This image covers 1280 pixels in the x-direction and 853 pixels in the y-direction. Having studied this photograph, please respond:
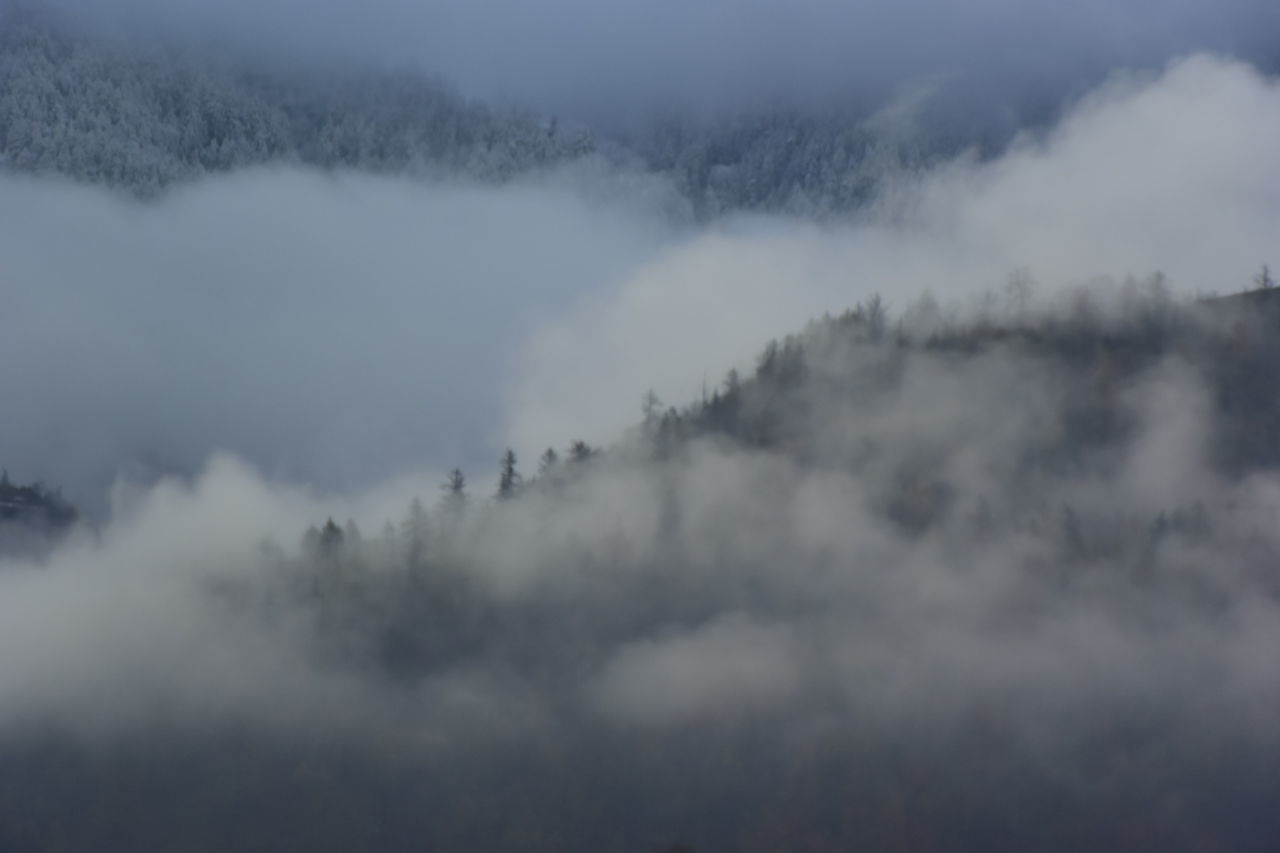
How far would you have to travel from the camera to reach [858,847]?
16338cm

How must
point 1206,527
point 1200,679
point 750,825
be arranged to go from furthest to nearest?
1. point 1206,527
2. point 1200,679
3. point 750,825

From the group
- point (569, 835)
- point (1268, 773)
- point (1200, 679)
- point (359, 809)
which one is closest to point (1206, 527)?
point (1200, 679)

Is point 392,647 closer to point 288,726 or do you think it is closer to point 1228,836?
point 288,726

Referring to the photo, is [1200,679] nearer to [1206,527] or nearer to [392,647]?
[1206,527]

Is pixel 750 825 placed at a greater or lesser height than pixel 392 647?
lesser

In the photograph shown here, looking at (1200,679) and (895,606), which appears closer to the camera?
(1200,679)

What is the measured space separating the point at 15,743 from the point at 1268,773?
119581mm

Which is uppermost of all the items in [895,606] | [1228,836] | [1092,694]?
[895,606]

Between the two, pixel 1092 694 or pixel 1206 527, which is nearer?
pixel 1092 694

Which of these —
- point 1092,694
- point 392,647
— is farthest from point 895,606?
point 392,647

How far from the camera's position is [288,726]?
185m

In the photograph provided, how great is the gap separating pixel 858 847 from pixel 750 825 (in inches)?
394

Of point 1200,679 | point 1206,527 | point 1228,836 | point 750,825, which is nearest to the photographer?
point 1228,836

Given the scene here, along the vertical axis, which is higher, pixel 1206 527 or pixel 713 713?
pixel 1206 527
